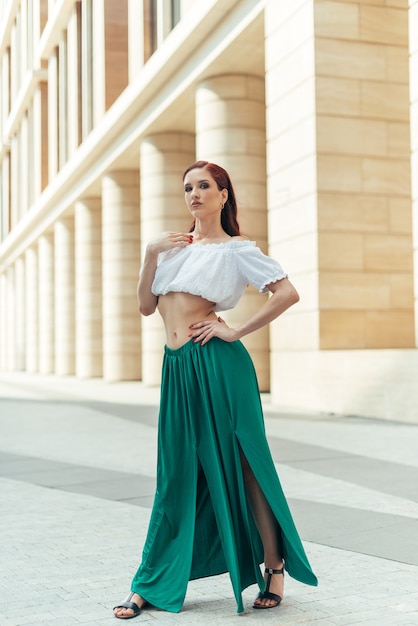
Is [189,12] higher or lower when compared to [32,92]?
lower

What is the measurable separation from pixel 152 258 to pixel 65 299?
112 ft

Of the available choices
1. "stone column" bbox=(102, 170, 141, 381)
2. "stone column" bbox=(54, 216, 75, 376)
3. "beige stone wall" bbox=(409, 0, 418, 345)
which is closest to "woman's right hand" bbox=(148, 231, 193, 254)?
"beige stone wall" bbox=(409, 0, 418, 345)

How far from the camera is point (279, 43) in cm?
1608

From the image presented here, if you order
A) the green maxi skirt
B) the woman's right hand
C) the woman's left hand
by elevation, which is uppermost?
the woman's right hand

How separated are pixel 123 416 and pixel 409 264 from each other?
5824mm

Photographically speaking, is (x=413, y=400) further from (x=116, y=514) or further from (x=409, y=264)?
(x=116, y=514)

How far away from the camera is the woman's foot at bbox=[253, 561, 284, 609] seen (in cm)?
378

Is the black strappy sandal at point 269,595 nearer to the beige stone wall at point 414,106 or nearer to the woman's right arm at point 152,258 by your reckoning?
the woman's right arm at point 152,258

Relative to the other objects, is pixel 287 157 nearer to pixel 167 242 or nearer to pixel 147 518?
pixel 147 518

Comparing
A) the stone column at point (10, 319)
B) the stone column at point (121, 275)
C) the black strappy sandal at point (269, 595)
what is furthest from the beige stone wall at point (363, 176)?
the stone column at point (10, 319)

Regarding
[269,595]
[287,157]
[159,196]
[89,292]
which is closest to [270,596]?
[269,595]

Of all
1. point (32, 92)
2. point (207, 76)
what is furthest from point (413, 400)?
point (32, 92)

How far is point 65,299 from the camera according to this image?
123 feet

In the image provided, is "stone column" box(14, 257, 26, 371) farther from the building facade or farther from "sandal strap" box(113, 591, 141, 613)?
"sandal strap" box(113, 591, 141, 613)
